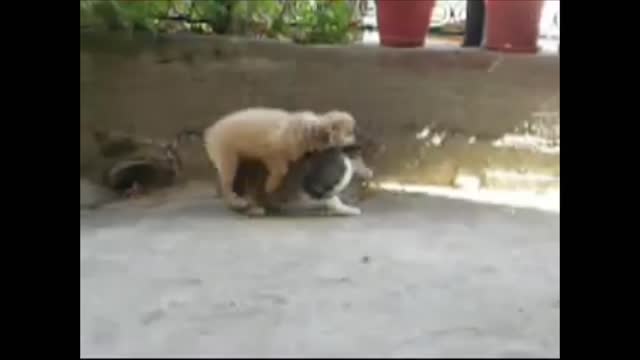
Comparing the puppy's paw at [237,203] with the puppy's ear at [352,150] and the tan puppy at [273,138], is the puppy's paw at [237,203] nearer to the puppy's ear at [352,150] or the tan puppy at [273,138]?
the tan puppy at [273,138]

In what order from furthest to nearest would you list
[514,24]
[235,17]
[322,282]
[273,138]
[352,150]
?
1. [235,17]
2. [514,24]
3. [352,150]
4. [273,138]
5. [322,282]

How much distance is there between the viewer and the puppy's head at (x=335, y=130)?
101 inches

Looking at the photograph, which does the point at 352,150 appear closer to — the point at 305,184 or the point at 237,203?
the point at 305,184

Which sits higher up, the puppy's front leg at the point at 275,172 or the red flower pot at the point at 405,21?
the red flower pot at the point at 405,21

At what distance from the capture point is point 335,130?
8.45 ft

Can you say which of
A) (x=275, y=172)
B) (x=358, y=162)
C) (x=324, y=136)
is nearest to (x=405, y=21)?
(x=358, y=162)

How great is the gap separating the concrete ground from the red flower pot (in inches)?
20.2

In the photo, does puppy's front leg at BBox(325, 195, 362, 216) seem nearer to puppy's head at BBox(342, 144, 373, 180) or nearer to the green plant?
puppy's head at BBox(342, 144, 373, 180)

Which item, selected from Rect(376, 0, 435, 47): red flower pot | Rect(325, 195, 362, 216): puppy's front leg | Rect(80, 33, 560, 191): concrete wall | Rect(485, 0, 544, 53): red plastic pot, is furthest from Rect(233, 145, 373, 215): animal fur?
Rect(485, 0, 544, 53): red plastic pot

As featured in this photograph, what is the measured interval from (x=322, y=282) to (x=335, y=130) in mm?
682

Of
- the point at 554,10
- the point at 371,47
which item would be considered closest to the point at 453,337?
the point at 371,47

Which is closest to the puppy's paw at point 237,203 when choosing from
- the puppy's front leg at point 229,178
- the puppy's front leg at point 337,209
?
the puppy's front leg at point 229,178
